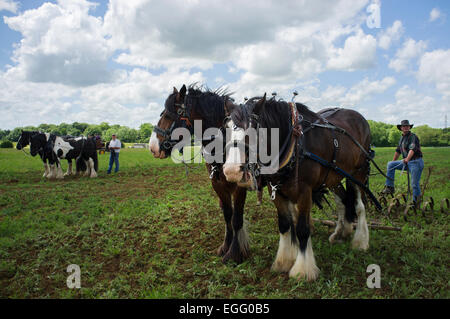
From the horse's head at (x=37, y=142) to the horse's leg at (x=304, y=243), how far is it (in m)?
13.0

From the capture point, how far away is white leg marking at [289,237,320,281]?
337cm

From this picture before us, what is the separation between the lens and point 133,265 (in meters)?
3.97

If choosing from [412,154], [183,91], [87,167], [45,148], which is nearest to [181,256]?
[183,91]

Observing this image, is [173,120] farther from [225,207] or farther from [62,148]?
[62,148]

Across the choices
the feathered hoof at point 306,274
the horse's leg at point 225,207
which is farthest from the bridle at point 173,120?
the feathered hoof at point 306,274

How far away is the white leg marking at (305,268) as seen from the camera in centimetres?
337

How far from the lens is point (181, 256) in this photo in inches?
169

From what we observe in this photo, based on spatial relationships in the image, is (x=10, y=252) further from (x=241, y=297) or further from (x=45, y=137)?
(x=45, y=137)

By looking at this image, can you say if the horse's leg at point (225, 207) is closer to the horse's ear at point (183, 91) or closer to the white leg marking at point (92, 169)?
the horse's ear at point (183, 91)

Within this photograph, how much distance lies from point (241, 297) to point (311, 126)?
7.51ft

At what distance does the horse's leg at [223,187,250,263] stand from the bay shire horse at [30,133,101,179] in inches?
435

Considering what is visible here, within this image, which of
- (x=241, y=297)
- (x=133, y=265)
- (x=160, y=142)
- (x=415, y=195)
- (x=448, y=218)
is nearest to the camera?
(x=241, y=297)
